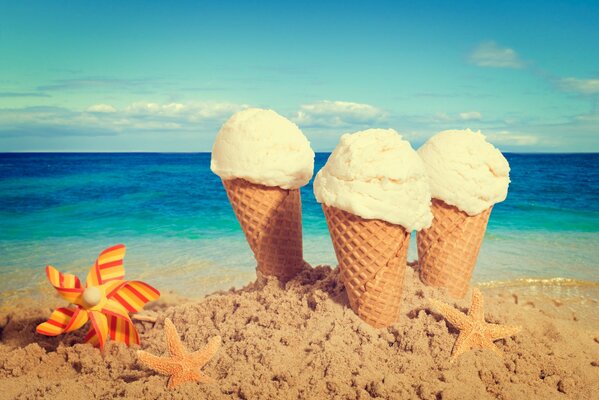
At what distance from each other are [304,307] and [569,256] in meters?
5.87

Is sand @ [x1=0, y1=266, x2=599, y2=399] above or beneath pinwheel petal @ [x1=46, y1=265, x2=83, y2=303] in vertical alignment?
beneath

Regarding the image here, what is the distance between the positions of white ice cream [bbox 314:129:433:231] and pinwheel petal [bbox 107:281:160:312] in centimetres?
151

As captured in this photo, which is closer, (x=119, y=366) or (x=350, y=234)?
(x=350, y=234)

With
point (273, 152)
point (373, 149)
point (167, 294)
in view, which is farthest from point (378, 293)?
point (167, 294)

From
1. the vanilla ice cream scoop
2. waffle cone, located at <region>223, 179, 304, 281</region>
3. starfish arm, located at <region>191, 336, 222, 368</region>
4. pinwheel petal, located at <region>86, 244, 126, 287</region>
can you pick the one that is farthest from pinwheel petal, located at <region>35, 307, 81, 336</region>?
the vanilla ice cream scoop

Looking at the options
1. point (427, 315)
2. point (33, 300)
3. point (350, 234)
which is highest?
point (350, 234)

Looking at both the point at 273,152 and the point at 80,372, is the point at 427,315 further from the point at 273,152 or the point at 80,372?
the point at 80,372

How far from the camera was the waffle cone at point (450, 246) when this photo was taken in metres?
3.63

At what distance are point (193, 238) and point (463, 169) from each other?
21.0 feet

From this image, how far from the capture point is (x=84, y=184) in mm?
20172

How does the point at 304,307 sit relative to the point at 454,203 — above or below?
below

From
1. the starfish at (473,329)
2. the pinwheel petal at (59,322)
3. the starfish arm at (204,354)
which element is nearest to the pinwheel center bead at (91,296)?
the pinwheel petal at (59,322)

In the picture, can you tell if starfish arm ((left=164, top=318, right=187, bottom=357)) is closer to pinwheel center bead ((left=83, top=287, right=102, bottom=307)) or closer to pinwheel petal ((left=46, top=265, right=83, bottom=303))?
pinwheel center bead ((left=83, top=287, right=102, bottom=307))

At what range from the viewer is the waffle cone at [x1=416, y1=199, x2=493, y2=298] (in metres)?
3.63
